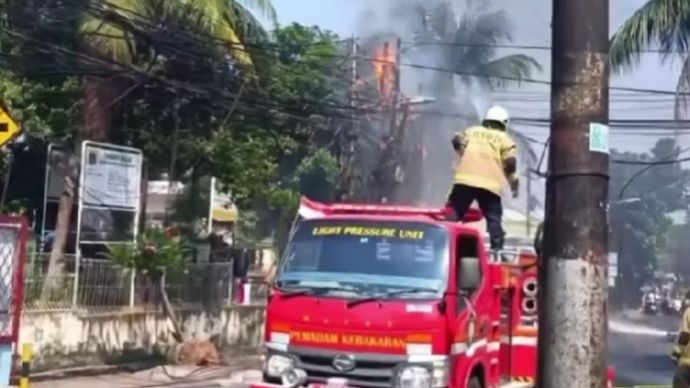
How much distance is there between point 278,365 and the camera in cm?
877

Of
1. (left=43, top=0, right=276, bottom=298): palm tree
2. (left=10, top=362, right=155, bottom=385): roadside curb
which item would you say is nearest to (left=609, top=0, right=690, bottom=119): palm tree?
(left=43, top=0, right=276, bottom=298): palm tree

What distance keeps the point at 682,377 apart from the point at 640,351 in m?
20.7

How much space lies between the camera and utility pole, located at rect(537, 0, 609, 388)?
4.70m

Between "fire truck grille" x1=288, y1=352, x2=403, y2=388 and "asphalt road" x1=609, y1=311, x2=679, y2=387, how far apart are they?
35.7 ft

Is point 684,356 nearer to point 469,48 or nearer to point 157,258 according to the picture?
point 157,258

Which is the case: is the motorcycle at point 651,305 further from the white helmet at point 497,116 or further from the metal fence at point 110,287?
the white helmet at point 497,116

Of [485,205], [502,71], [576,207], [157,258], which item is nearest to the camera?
[576,207]

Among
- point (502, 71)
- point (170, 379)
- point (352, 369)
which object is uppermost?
point (502, 71)

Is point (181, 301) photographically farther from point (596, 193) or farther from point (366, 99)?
point (596, 193)

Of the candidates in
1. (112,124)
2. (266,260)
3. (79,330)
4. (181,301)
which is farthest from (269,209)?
(79,330)

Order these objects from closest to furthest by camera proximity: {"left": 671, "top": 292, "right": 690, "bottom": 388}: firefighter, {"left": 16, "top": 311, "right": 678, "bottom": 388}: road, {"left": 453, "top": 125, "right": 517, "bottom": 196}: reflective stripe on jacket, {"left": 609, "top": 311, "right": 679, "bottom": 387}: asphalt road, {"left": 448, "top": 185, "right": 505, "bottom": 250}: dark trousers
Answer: {"left": 453, "top": 125, "right": 517, "bottom": 196}: reflective stripe on jacket, {"left": 448, "top": 185, "right": 505, "bottom": 250}: dark trousers, {"left": 671, "top": 292, "right": 690, "bottom": 388}: firefighter, {"left": 16, "top": 311, "right": 678, "bottom": 388}: road, {"left": 609, "top": 311, "right": 679, "bottom": 387}: asphalt road

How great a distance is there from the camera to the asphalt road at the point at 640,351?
21.2m


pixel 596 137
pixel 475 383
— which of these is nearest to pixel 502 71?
pixel 475 383

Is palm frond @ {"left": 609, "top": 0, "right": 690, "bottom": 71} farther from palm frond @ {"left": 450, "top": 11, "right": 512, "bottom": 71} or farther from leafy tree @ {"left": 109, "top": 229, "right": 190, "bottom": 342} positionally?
palm frond @ {"left": 450, "top": 11, "right": 512, "bottom": 71}
